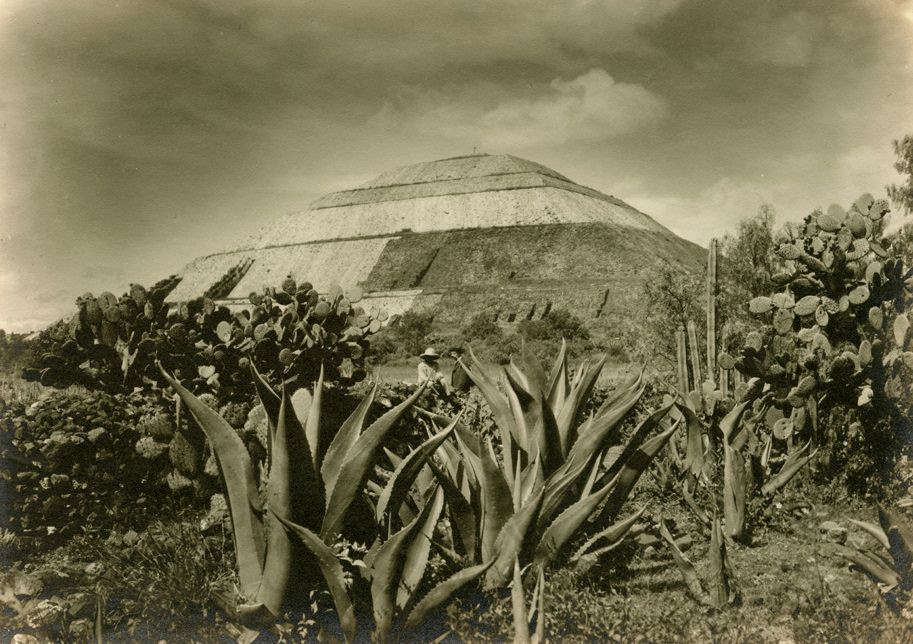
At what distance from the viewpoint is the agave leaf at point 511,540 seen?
2773 millimetres

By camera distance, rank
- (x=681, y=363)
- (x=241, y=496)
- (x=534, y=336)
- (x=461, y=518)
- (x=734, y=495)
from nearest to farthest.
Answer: (x=241, y=496) → (x=461, y=518) → (x=734, y=495) → (x=681, y=363) → (x=534, y=336)

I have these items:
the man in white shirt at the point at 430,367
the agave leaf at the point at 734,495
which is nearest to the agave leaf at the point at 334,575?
the agave leaf at the point at 734,495

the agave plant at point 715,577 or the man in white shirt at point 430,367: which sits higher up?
the man in white shirt at point 430,367

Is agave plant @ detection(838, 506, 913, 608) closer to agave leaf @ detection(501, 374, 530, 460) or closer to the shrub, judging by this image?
agave leaf @ detection(501, 374, 530, 460)

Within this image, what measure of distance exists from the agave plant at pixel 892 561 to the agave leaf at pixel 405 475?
1.90 m

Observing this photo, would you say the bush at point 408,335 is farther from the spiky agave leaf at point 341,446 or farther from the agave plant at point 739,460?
the spiky agave leaf at point 341,446

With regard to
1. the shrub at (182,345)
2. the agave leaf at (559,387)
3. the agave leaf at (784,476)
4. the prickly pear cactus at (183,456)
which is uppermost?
the shrub at (182,345)

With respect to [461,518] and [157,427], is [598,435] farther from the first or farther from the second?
[157,427]

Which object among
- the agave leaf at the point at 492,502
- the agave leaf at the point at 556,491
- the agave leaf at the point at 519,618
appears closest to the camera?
the agave leaf at the point at 519,618

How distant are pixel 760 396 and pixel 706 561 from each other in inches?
68.6

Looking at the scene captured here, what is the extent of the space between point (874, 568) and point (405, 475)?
2.05 metres

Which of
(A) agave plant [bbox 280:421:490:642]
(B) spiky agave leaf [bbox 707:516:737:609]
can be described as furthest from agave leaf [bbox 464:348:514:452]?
(B) spiky agave leaf [bbox 707:516:737:609]

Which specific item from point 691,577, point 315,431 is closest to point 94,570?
point 315,431

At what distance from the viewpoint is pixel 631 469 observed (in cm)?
330
